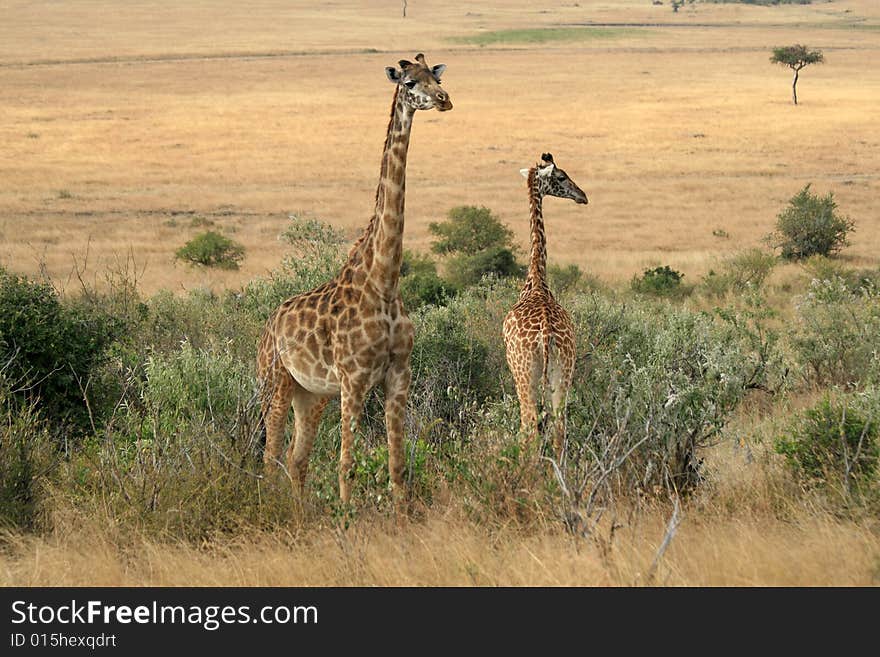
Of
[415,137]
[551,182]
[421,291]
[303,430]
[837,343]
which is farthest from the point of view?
[415,137]

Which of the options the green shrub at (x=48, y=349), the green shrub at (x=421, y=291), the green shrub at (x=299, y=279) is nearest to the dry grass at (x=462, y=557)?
the green shrub at (x=48, y=349)

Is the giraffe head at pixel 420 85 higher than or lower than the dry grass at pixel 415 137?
higher

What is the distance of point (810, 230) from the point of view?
98.9ft

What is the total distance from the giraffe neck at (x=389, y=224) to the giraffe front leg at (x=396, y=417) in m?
0.46

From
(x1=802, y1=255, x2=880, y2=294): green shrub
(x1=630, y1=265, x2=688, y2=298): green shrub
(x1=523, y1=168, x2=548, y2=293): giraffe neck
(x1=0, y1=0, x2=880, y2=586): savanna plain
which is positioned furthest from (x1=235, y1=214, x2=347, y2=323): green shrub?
(x1=802, y1=255, x2=880, y2=294): green shrub

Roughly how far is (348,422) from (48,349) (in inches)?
145

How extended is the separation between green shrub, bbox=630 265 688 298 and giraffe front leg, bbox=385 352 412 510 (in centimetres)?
1674

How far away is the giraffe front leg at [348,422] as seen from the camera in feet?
23.0

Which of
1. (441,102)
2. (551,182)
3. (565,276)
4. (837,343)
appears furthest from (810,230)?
(441,102)

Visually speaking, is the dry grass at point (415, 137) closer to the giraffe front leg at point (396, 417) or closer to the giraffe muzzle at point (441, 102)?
the giraffe front leg at point (396, 417)

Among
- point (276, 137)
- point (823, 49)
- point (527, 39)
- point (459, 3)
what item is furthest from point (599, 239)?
point (459, 3)

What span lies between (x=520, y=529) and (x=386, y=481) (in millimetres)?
1258

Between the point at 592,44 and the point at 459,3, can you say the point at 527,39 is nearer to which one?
the point at 592,44

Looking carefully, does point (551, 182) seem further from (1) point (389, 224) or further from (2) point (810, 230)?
(2) point (810, 230)
